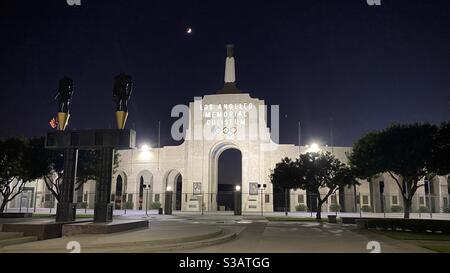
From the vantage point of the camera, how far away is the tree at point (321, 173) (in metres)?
38.4

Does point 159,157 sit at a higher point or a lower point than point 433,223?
higher

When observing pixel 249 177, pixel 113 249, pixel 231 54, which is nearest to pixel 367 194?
pixel 249 177

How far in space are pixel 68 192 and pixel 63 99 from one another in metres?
5.57

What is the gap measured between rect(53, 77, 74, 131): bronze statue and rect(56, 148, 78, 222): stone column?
6.16 ft

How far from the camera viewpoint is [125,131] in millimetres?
19156

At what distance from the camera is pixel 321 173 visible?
38.7 meters

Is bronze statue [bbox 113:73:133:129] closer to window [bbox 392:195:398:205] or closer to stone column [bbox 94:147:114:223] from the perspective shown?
stone column [bbox 94:147:114:223]

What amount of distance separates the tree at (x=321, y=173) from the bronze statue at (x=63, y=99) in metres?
26.8

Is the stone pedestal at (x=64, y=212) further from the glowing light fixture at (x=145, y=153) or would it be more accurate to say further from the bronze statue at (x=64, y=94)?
the glowing light fixture at (x=145, y=153)
